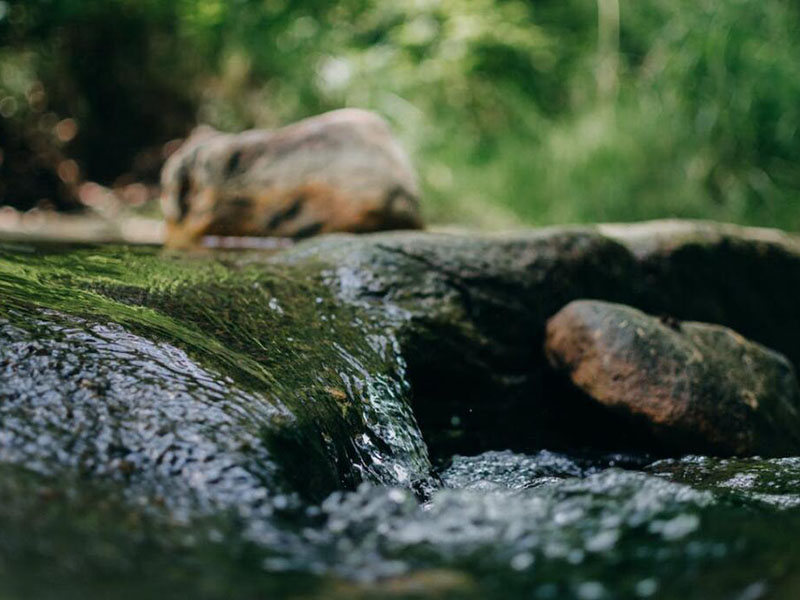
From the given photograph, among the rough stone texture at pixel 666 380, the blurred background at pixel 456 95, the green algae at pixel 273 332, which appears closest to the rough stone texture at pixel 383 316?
the green algae at pixel 273 332

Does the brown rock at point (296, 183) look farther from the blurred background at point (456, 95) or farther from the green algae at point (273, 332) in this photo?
the blurred background at point (456, 95)

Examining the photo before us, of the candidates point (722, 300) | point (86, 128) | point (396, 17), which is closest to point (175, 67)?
point (86, 128)

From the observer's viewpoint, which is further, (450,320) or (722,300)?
(722,300)

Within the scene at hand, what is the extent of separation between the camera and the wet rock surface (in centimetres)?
123

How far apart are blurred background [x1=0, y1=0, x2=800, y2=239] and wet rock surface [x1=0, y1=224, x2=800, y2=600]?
320cm

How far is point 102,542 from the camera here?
122 cm

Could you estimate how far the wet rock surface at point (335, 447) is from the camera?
4.02ft

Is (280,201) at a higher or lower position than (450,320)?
higher

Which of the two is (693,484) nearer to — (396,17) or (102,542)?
(102,542)

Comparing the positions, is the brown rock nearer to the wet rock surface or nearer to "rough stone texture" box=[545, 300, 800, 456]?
the wet rock surface

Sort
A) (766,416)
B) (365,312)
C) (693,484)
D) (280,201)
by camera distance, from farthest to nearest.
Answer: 1. (280,201)
2. (766,416)
3. (365,312)
4. (693,484)

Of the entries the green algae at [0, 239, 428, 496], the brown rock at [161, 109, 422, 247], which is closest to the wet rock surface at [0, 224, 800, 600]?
the green algae at [0, 239, 428, 496]

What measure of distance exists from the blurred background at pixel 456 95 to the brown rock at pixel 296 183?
1808 mm

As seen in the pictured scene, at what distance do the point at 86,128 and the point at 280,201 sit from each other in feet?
16.1
